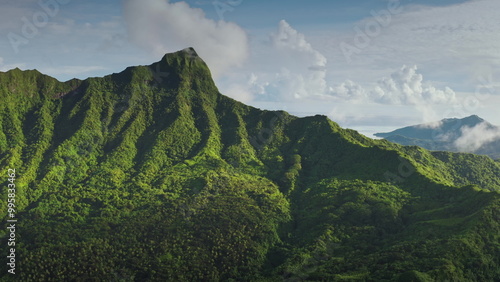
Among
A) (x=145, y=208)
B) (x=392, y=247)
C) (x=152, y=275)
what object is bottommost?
(x=152, y=275)

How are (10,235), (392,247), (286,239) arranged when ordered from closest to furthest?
(392,247), (10,235), (286,239)

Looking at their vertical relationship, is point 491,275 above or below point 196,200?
below

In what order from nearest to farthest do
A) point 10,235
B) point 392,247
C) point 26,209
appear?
point 392,247
point 10,235
point 26,209

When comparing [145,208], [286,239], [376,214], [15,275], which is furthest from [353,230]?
[15,275]

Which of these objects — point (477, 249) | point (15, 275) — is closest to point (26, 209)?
point (15, 275)

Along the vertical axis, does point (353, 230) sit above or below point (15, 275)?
above

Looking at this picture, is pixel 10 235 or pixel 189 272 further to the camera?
pixel 10 235

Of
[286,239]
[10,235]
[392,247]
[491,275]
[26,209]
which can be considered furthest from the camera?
[26,209]

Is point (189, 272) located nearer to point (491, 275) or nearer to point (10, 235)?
point (10, 235)

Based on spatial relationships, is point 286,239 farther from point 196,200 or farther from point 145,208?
point 145,208
